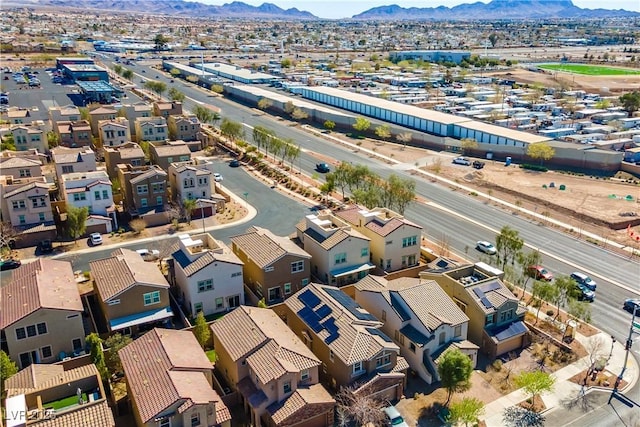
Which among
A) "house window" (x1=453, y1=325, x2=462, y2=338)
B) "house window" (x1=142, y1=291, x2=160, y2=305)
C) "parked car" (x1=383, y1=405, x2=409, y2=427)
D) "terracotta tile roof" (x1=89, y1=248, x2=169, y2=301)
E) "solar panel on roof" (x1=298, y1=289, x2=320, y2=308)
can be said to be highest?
"terracotta tile roof" (x1=89, y1=248, x2=169, y2=301)

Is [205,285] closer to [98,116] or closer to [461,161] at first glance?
[461,161]

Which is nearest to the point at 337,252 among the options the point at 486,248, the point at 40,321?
the point at 486,248

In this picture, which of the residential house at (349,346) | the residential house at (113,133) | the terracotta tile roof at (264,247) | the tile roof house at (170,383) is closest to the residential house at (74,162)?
the residential house at (113,133)

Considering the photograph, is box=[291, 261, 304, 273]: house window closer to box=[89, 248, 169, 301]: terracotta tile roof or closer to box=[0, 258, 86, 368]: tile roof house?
box=[89, 248, 169, 301]: terracotta tile roof

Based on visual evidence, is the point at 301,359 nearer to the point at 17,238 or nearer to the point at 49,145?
the point at 17,238

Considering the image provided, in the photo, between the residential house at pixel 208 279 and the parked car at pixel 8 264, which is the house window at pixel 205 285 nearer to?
the residential house at pixel 208 279

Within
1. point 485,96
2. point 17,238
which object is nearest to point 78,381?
point 17,238

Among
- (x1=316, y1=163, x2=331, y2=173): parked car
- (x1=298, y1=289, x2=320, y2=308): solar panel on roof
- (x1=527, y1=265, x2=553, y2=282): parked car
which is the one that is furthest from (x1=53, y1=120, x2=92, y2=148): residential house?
(x1=527, y1=265, x2=553, y2=282): parked car
